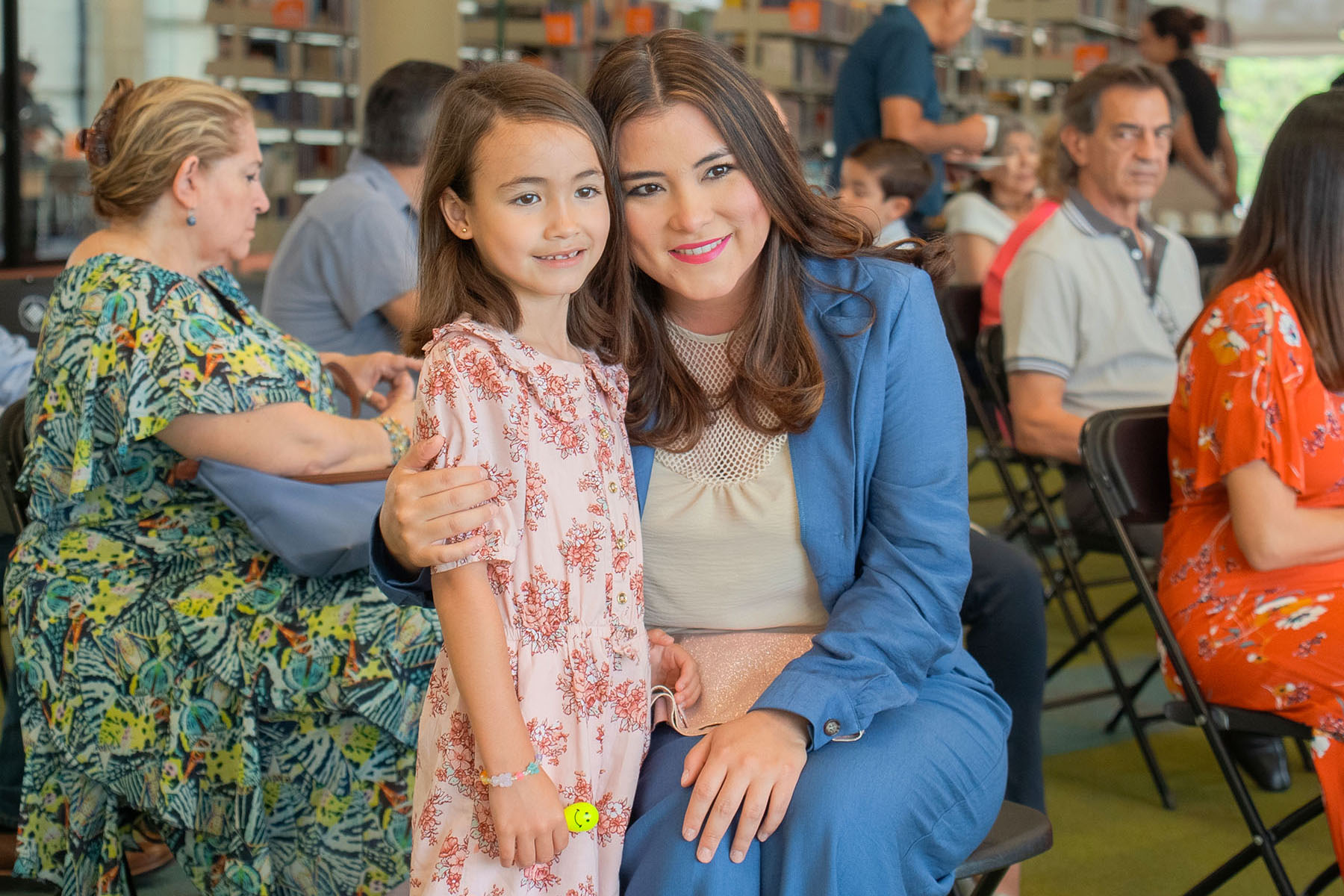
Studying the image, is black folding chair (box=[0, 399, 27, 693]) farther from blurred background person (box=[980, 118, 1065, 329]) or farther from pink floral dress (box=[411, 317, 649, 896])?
blurred background person (box=[980, 118, 1065, 329])

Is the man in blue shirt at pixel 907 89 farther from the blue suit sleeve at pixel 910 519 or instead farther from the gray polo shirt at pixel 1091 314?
the blue suit sleeve at pixel 910 519

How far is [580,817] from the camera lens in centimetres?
134

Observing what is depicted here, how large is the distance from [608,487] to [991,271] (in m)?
2.40

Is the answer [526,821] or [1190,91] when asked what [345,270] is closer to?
[526,821]

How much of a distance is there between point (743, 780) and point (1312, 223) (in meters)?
1.41

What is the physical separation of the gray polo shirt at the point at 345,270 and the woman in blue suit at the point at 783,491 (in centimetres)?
137

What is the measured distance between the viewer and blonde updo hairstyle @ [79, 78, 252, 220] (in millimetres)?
2098

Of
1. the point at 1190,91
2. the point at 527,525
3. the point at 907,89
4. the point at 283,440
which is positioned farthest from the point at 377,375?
the point at 1190,91

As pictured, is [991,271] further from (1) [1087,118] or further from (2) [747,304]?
(2) [747,304]

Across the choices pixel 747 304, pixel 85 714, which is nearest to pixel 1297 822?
pixel 747 304

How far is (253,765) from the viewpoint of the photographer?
6.40 feet

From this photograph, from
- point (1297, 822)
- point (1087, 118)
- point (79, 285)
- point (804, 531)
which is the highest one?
point (1087, 118)

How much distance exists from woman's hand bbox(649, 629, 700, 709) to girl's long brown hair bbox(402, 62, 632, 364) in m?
0.40

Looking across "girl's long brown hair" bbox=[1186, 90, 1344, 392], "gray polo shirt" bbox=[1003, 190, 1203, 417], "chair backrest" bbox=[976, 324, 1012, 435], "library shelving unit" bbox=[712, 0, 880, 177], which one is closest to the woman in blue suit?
"girl's long brown hair" bbox=[1186, 90, 1344, 392]
